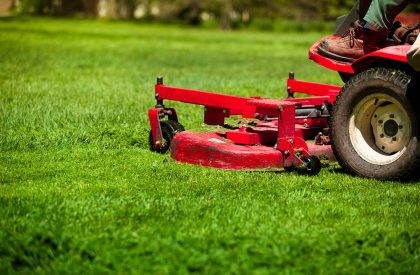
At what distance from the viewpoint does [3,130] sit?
29.1 ft

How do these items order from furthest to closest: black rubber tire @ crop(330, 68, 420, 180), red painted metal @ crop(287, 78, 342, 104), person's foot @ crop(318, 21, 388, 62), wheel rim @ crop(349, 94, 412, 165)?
red painted metal @ crop(287, 78, 342, 104), person's foot @ crop(318, 21, 388, 62), wheel rim @ crop(349, 94, 412, 165), black rubber tire @ crop(330, 68, 420, 180)

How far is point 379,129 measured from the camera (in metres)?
6.87

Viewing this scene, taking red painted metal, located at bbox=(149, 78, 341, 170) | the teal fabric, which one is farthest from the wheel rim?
the teal fabric

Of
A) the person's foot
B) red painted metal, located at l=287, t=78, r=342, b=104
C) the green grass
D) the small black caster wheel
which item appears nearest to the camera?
the green grass

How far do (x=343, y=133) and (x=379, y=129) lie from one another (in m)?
0.27

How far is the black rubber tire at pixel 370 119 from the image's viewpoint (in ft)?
21.2

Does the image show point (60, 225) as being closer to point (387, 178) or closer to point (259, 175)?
point (259, 175)

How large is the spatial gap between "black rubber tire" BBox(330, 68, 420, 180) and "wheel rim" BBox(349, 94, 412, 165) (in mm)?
31

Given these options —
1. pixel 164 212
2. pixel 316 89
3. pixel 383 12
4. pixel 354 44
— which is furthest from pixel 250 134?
pixel 164 212

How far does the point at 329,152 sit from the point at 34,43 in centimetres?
2077

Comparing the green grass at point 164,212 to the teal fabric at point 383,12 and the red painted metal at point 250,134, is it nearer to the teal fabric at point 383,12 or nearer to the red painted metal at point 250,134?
the red painted metal at point 250,134

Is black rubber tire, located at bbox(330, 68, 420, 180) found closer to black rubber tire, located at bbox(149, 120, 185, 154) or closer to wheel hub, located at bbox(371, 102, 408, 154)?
wheel hub, located at bbox(371, 102, 408, 154)

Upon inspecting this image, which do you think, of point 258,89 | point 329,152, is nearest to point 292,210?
point 329,152

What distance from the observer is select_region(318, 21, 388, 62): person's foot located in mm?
7031
